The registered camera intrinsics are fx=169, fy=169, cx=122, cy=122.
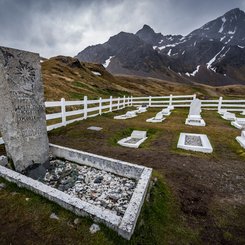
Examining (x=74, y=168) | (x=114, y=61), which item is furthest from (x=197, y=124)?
(x=114, y=61)

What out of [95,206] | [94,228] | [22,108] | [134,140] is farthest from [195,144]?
[22,108]

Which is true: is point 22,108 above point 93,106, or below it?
above

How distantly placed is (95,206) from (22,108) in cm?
250

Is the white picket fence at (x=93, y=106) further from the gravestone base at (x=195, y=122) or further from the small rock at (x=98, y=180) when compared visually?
the gravestone base at (x=195, y=122)

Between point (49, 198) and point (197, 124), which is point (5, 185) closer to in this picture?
point (49, 198)

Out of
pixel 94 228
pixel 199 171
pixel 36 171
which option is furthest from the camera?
pixel 199 171

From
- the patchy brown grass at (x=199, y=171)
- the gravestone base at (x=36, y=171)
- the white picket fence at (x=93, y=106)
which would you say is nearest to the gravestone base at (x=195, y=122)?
the patchy brown grass at (x=199, y=171)

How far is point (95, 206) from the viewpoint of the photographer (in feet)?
7.75

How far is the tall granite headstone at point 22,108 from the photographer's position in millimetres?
3289

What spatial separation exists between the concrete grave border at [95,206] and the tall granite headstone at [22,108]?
0.53 meters

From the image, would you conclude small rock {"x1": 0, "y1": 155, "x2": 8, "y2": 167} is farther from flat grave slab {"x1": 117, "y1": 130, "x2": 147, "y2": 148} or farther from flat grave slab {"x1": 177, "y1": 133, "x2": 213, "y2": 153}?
flat grave slab {"x1": 177, "y1": 133, "x2": 213, "y2": 153}

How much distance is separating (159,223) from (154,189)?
773mm

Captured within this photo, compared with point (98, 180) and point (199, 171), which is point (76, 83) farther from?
point (199, 171)

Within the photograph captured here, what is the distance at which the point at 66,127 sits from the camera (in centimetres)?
830
